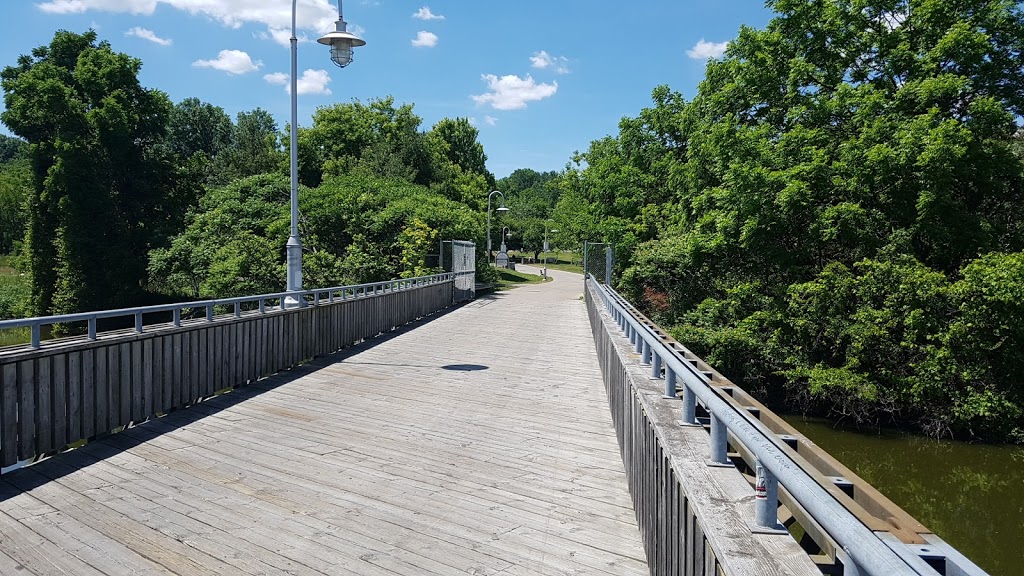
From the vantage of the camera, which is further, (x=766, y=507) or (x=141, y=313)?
(x=141, y=313)

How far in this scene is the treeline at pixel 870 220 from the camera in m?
17.5

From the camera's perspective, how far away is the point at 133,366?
7.44m

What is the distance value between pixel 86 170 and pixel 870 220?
36.0 m

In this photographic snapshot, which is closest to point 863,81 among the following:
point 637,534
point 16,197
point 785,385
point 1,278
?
point 785,385

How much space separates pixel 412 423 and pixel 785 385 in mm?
15685

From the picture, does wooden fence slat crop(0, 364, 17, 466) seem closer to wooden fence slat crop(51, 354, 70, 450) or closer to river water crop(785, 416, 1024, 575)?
wooden fence slat crop(51, 354, 70, 450)

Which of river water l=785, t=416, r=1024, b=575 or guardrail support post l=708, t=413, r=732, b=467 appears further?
river water l=785, t=416, r=1024, b=575

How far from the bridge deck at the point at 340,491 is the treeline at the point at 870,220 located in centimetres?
1233

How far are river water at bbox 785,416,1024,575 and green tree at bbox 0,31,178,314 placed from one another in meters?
34.5

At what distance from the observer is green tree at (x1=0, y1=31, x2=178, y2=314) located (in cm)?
3512

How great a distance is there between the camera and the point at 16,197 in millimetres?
67750

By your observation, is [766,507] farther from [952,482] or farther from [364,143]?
[364,143]

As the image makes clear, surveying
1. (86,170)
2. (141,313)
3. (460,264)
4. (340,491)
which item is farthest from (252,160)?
(340,491)

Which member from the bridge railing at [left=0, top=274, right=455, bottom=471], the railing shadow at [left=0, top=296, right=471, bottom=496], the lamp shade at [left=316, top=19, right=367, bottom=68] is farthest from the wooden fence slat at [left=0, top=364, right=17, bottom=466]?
the lamp shade at [left=316, top=19, right=367, bottom=68]
